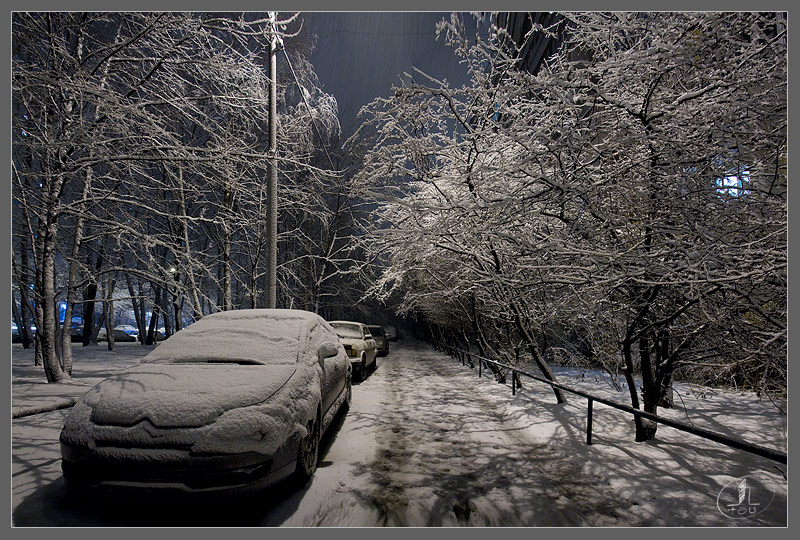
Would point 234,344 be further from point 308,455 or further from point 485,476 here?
point 485,476

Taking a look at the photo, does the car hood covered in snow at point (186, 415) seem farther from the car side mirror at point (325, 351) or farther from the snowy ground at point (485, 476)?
the car side mirror at point (325, 351)

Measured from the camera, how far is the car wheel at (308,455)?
3.45 m

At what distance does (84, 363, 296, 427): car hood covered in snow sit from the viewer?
2.96 metres

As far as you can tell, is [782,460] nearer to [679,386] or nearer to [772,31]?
[772,31]

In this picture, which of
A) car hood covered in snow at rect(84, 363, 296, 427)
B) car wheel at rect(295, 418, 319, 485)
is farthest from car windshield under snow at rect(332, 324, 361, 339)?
car hood covered in snow at rect(84, 363, 296, 427)

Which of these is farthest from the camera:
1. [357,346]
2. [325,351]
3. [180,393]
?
[357,346]

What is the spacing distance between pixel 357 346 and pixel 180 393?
21.7 ft

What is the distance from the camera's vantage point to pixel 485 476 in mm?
3902

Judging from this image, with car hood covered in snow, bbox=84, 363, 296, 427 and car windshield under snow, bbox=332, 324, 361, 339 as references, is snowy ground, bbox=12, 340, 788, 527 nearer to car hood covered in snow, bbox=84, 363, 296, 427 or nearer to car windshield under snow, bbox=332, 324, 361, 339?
car hood covered in snow, bbox=84, 363, 296, 427

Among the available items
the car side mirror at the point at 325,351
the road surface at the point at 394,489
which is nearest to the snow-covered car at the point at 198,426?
the road surface at the point at 394,489

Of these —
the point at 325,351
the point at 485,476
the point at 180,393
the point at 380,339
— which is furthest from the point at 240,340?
the point at 380,339

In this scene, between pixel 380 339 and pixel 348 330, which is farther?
pixel 380 339

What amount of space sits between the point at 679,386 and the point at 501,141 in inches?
293

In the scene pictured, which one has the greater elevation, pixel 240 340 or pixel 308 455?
pixel 240 340
